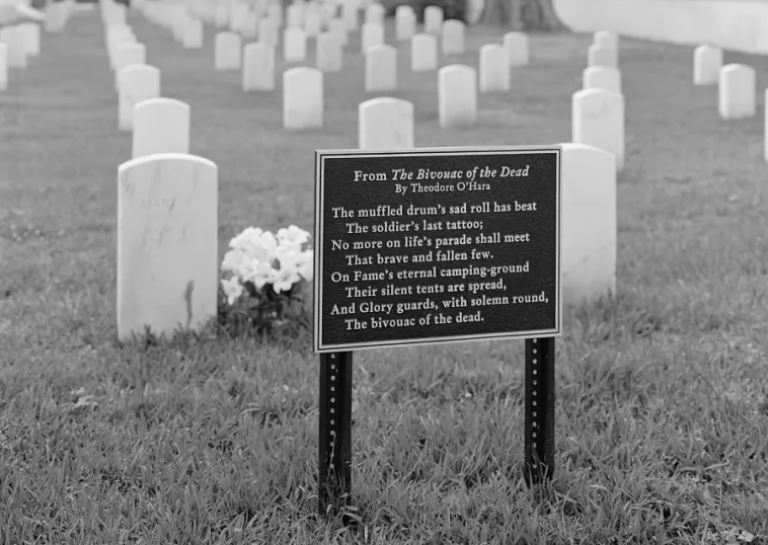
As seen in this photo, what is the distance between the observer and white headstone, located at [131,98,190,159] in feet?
33.6

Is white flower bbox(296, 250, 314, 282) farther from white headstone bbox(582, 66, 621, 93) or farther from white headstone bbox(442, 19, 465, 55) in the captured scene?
white headstone bbox(442, 19, 465, 55)

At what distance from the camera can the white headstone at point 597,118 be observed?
32.8ft

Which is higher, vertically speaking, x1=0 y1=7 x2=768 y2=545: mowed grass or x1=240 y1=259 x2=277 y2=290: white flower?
x1=240 y1=259 x2=277 y2=290: white flower

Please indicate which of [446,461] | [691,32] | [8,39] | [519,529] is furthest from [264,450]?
[691,32]

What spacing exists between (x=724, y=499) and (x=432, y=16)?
87.5 feet

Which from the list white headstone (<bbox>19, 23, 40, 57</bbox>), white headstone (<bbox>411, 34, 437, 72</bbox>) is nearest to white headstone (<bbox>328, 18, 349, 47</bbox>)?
white headstone (<bbox>411, 34, 437, 72</bbox>)

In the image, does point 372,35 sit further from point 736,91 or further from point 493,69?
point 736,91

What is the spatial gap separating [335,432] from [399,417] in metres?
0.85

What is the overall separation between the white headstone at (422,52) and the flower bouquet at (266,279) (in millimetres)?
16104

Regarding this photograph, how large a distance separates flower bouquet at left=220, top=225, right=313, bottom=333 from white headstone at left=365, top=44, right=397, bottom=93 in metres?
12.8

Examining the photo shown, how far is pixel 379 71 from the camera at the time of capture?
18047 mm

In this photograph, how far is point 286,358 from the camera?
5.02 m

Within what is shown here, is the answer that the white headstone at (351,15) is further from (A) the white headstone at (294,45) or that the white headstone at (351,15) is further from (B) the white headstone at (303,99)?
(B) the white headstone at (303,99)

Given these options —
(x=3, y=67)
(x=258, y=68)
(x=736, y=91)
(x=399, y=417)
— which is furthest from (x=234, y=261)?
(x=3, y=67)
